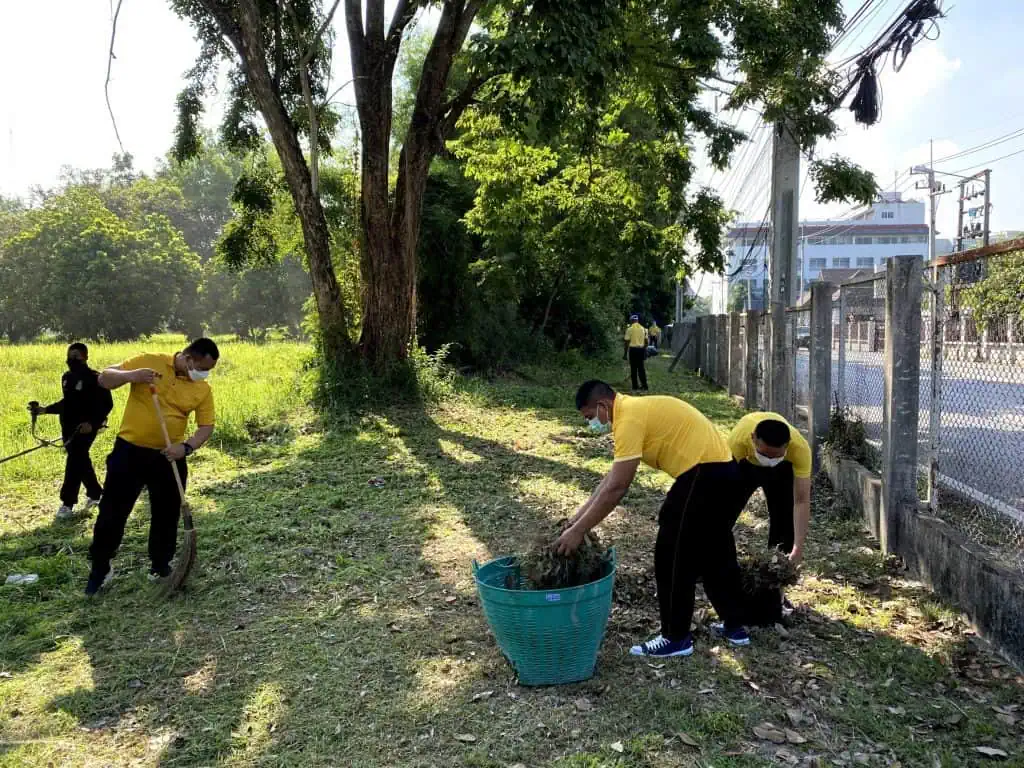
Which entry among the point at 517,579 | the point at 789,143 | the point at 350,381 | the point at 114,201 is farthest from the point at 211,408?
the point at 114,201

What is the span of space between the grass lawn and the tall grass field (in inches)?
85.8

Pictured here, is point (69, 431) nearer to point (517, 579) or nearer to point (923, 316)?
point (517, 579)

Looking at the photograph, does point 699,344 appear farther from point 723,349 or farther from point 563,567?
point 563,567

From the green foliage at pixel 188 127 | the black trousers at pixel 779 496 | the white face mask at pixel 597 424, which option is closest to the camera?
the white face mask at pixel 597 424

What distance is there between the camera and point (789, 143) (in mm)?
12305


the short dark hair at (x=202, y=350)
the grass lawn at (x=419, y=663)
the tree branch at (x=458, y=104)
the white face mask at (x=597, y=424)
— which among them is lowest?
the grass lawn at (x=419, y=663)

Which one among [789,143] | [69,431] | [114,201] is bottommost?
[69,431]

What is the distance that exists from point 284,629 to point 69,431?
385 centimetres

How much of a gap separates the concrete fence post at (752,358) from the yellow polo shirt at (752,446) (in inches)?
318

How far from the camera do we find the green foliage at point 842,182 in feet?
38.3

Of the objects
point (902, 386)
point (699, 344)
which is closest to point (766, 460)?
point (902, 386)

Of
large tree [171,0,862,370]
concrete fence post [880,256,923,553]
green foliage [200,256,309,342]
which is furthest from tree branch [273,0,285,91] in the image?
green foliage [200,256,309,342]

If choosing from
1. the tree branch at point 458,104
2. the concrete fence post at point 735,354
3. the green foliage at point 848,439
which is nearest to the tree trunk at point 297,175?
the tree branch at point 458,104

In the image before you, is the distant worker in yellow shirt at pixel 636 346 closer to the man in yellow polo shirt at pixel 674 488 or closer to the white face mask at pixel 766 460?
the white face mask at pixel 766 460
